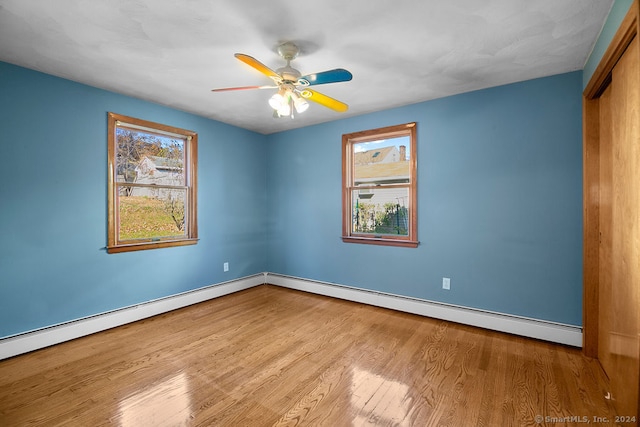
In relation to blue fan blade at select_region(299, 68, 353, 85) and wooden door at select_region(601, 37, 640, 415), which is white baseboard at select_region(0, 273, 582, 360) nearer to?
wooden door at select_region(601, 37, 640, 415)

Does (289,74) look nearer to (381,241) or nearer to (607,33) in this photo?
(607,33)

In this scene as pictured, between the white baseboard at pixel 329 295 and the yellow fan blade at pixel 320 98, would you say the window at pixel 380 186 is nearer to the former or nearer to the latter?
the white baseboard at pixel 329 295

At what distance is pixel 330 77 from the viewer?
80.8 inches

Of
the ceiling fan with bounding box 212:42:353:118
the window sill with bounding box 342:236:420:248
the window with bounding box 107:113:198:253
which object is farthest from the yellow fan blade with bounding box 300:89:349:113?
the window with bounding box 107:113:198:253

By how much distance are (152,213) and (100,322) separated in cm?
128

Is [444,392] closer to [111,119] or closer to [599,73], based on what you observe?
[599,73]

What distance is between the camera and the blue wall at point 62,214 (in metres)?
2.48

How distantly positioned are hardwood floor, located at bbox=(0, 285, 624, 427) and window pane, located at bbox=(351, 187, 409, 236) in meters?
1.20

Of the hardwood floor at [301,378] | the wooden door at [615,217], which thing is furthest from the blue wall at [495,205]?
the hardwood floor at [301,378]

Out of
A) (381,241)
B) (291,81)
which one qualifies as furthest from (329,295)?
(291,81)

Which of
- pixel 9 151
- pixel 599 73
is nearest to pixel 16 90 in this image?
pixel 9 151

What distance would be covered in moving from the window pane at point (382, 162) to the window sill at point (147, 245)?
244cm

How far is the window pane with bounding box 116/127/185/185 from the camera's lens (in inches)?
127

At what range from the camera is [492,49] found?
2270 millimetres
